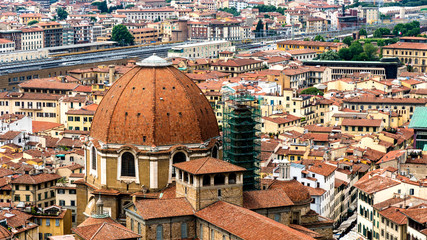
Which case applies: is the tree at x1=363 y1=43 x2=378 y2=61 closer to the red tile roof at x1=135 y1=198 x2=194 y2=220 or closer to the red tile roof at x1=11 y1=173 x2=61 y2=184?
the red tile roof at x1=11 y1=173 x2=61 y2=184

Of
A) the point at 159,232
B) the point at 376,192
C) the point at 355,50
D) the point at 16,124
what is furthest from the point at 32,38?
the point at 159,232

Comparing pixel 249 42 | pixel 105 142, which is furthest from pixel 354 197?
pixel 249 42

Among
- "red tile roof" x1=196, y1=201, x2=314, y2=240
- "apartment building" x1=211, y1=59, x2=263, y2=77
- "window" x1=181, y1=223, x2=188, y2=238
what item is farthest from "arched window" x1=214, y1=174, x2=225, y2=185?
"apartment building" x1=211, y1=59, x2=263, y2=77

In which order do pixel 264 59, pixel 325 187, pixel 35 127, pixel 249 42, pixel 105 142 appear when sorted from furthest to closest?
pixel 249 42
pixel 264 59
pixel 35 127
pixel 325 187
pixel 105 142

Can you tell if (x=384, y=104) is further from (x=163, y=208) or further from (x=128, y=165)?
(x=163, y=208)

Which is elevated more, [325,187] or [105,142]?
[105,142]

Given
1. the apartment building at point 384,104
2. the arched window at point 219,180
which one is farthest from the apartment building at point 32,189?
the apartment building at point 384,104

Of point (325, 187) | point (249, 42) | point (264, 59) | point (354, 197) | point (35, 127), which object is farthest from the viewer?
point (249, 42)

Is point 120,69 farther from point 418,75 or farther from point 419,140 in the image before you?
point 419,140

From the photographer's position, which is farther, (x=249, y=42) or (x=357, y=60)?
(x=249, y=42)
